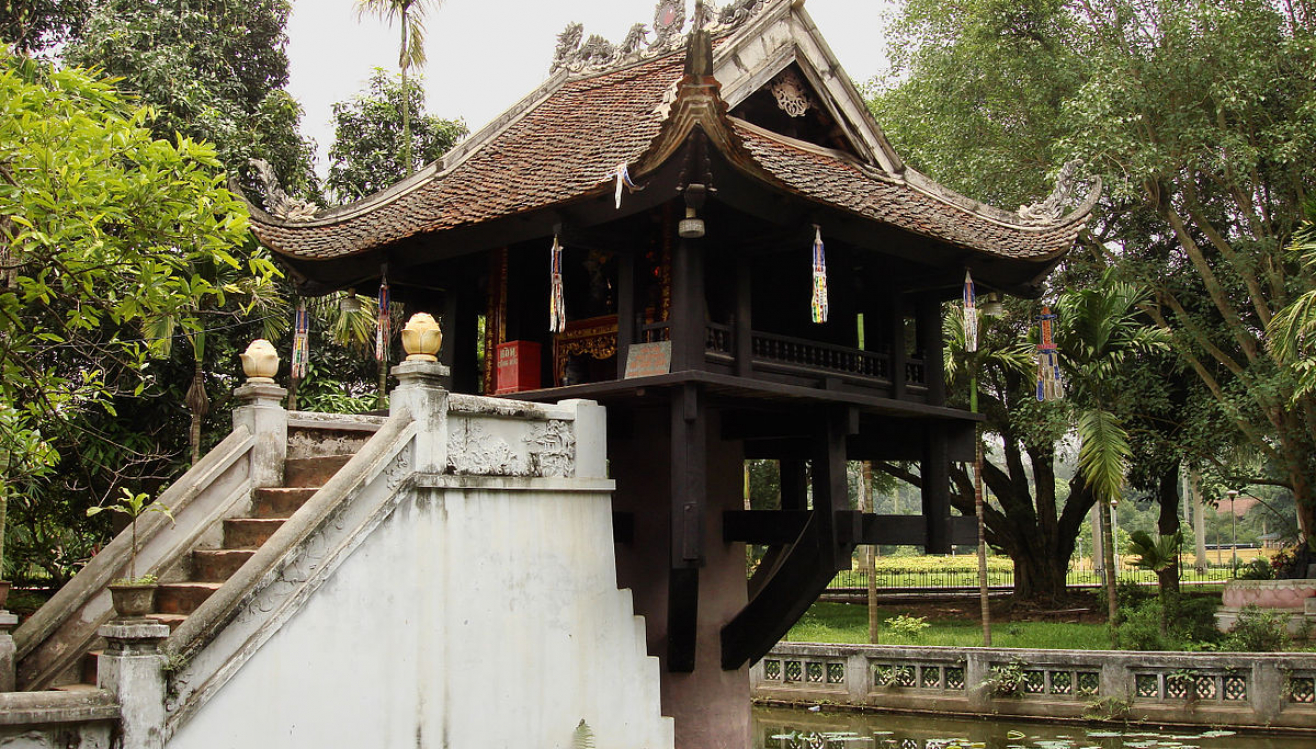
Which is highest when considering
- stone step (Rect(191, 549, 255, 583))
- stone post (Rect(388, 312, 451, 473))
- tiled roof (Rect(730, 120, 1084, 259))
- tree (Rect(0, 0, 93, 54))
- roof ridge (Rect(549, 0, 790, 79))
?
tree (Rect(0, 0, 93, 54))

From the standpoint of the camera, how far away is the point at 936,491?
36.8 feet

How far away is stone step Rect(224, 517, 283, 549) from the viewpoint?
7691 mm

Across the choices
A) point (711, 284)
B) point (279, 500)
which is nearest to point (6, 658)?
point (279, 500)

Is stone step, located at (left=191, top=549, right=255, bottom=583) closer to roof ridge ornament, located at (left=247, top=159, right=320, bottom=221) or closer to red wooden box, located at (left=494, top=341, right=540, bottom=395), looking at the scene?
red wooden box, located at (left=494, top=341, right=540, bottom=395)

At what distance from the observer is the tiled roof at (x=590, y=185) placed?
31.2ft

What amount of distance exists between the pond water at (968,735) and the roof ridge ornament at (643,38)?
8696 millimetres

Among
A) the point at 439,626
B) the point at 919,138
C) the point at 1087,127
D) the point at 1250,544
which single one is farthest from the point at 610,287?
the point at 1250,544

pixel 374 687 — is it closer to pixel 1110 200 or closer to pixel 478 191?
pixel 478 191

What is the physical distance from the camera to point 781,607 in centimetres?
1023

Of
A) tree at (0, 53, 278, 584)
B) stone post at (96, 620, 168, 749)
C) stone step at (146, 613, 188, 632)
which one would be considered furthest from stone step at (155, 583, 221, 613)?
stone post at (96, 620, 168, 749)

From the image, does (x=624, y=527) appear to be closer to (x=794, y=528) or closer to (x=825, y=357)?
(x=794, y=528)

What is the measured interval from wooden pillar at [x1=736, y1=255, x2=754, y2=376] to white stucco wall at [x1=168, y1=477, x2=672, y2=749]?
1.52 metres

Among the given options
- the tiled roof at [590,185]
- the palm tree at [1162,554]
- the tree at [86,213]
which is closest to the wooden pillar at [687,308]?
the tiled roof at [590,185]

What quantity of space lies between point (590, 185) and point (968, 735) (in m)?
10.2
